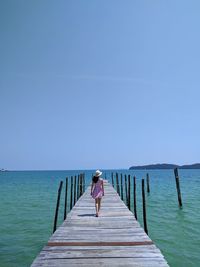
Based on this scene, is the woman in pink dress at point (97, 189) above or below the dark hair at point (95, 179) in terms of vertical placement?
below

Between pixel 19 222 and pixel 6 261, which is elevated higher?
pixel 19 222

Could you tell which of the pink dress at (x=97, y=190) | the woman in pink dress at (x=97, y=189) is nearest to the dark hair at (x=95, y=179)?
the woman in pink dress at (x=97, y=189)

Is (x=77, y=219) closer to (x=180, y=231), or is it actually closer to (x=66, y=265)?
(x=66, y=265)

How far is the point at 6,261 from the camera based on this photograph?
36.0 feet

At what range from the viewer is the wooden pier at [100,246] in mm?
5992

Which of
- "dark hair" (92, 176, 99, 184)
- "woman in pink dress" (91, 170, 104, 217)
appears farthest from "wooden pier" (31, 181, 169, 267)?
"dark hair" (92, 176, 99, 184)

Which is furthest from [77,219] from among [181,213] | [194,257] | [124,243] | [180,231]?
[181,213]

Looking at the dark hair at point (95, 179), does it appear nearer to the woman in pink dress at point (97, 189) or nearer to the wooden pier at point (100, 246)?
the woman in pink dress at point (97, 189)

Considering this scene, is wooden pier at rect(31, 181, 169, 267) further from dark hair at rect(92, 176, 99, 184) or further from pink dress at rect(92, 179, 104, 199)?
dark hair at rect(92, 176, 99, 184)

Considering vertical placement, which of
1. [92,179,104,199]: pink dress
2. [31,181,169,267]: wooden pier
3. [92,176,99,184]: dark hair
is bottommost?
[31,181,169,267]: wooden pier

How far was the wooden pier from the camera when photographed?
19.7ft

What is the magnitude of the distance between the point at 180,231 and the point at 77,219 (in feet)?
22.1

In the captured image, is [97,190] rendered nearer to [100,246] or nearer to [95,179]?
[95,179]

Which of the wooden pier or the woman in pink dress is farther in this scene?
the woman in pink dress
